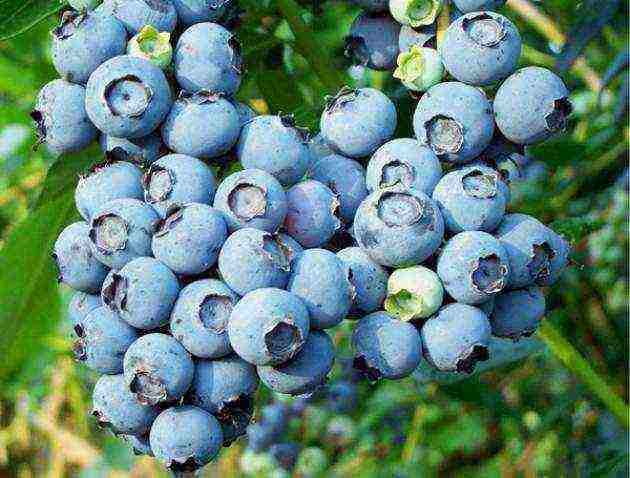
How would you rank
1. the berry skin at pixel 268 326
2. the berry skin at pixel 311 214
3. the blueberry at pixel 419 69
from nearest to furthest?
1. the berry skin at pixel 268 326
2. the berry skin at pixel 311 214
3. the blueberry at pixel 419 69

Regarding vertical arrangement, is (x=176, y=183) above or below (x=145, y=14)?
below

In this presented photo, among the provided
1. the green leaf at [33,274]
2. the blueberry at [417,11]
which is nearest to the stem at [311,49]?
the blueberry at [417,11]

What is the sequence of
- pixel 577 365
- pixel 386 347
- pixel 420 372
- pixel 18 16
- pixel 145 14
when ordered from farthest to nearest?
pixel 420 372 < pixel 577 365 < pixel 18 16 < pixel 145 14 < pixel 386 347

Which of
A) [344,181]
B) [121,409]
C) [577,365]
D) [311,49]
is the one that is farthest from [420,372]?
[121,409]

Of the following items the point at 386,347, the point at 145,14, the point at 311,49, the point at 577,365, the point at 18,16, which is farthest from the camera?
the point at 577,365

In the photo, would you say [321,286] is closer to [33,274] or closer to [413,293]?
[413,293]

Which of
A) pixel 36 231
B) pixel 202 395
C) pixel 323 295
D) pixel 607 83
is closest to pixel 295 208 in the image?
pixel 323 295

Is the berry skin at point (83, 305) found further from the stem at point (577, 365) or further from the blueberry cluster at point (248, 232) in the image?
the stem at point (577, 365)
